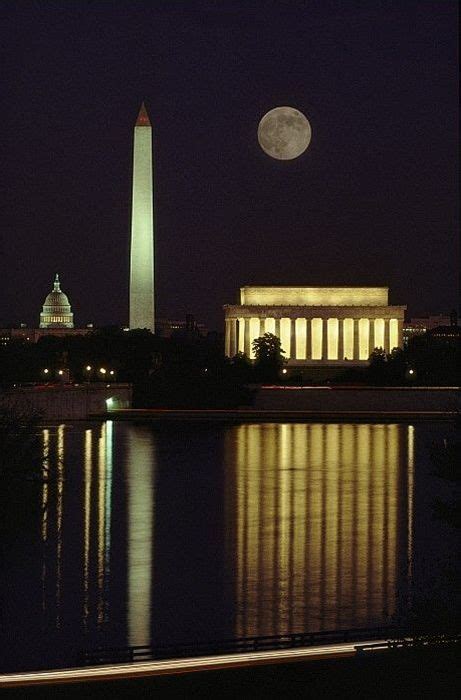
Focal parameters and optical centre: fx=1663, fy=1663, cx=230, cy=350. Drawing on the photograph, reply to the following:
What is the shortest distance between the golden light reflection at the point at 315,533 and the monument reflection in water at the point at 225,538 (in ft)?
0.13

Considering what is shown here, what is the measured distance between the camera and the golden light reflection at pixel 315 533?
79.0ft

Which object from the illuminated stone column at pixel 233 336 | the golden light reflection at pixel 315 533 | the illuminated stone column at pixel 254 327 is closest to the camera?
the golden light reflection at pixel 315 533

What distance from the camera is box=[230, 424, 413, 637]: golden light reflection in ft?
79.0

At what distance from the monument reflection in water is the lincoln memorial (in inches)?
2577

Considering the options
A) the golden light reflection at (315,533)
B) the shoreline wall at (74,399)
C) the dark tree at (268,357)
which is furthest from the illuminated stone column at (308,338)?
the golden light reflection at (315,533)

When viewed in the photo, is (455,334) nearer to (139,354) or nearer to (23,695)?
(139,354)

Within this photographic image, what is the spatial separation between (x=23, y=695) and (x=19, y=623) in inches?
242

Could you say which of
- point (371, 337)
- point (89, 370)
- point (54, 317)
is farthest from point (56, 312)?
point (89, 370)

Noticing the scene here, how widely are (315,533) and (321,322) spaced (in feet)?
296

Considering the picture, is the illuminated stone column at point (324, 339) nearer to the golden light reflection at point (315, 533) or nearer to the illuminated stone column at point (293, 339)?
the illuminated stone column at point (293, 339)

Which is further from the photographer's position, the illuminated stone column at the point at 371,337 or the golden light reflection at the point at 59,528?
the illuminated stone column at the point at 371,337

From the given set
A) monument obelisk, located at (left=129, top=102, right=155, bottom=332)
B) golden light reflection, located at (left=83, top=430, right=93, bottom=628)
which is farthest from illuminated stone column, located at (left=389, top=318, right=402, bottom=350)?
golden light reflection, located at (left=83, top=430, right=93, bottom=628)

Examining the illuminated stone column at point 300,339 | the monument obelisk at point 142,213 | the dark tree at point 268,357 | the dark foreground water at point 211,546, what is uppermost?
the monument obelisk at point 142,213

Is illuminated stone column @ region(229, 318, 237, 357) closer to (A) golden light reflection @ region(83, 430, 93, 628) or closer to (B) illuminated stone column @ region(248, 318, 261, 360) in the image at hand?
(B) illuminated stone column @ region(248, 318, 261, 360)
